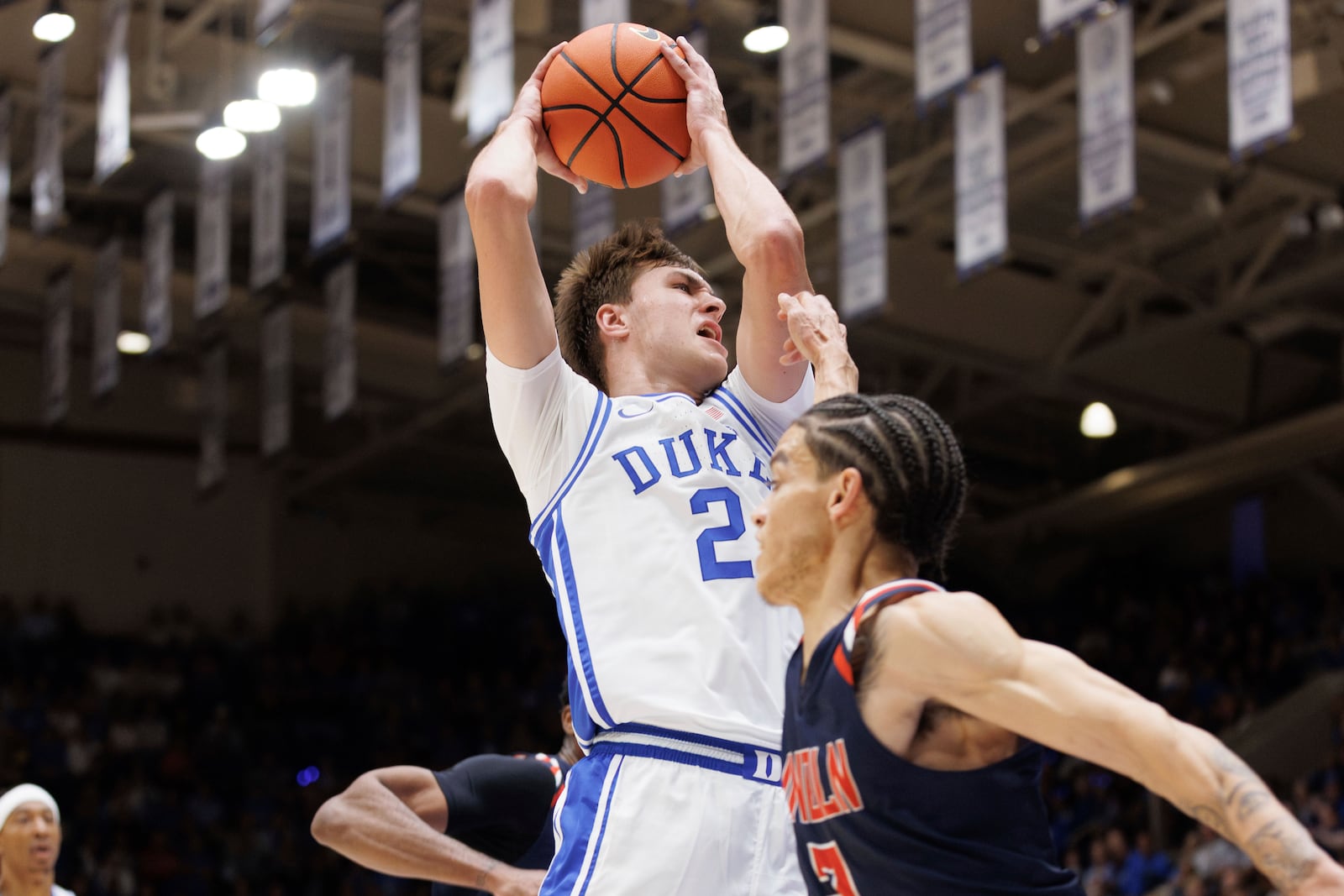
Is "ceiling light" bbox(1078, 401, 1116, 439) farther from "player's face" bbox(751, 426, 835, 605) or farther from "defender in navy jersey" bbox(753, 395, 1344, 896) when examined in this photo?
"player's face" bbox(751, 426, 835, 605)

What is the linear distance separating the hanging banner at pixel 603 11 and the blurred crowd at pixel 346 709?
7.86 meters

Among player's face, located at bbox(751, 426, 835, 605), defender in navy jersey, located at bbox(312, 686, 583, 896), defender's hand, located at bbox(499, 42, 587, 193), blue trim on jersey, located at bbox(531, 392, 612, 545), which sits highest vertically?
defender's hand, located at bbox(499, 42, 587, 193)

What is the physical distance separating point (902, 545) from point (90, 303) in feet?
61.1

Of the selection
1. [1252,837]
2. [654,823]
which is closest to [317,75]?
[654,823]

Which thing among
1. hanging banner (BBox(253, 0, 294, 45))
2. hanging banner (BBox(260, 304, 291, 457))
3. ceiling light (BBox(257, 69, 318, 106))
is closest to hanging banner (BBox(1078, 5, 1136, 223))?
hanging banner (BBox(253, 0, 294, 45))

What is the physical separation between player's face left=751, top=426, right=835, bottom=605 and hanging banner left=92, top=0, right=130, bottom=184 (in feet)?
35.0

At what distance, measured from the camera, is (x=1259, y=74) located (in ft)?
32.7

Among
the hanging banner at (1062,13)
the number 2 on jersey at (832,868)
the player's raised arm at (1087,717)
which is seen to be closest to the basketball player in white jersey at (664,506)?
the number 2 on jersey at (832,868)

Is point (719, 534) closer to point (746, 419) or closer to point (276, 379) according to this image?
point (746, 419)

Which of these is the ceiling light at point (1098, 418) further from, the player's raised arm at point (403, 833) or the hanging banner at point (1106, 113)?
the player's raised arm at point (403, 833)

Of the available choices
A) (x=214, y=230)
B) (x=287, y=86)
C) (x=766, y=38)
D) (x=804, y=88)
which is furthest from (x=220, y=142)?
(x=804, y=88)

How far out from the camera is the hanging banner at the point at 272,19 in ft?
36.5

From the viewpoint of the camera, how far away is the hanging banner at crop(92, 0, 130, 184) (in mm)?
12656

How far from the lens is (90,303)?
20.0 metres
